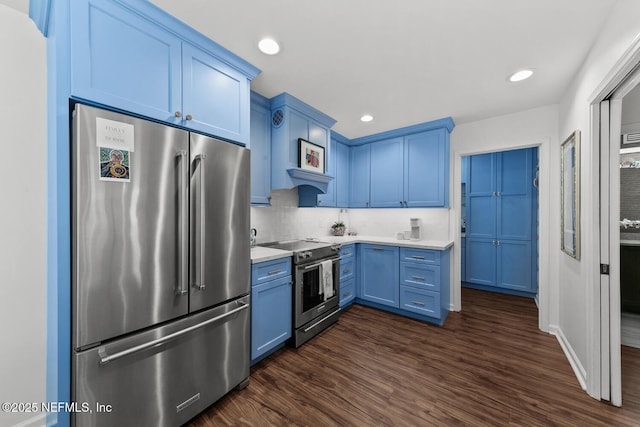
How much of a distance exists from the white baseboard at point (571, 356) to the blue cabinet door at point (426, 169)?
1.75 metres

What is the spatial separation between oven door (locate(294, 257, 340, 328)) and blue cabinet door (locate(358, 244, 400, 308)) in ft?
2.43

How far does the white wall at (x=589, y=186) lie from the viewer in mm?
1421

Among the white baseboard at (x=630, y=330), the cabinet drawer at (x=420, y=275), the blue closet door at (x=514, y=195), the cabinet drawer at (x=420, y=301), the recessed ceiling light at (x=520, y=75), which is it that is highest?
the recessed ceiling light at (x=520, y=75)

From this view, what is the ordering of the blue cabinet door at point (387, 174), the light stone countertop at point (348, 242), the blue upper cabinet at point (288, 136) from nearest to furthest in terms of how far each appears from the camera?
the light stone countertop at point (348, 242)
the blue upper cabinet at point (288, 136)
the blue cabinet door at point (387, 174)

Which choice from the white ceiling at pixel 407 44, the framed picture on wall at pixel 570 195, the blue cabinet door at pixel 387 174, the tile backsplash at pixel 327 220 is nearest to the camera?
the white ceiling at pixel 407 44

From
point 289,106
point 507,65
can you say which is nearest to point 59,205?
point 289,106

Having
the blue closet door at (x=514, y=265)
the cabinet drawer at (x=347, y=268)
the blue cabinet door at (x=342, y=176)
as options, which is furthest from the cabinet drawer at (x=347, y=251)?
the blue closet door at (x=514, y=265)

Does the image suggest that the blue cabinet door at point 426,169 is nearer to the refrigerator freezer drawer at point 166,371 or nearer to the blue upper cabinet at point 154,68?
the blue upper cabinet at point 154,68

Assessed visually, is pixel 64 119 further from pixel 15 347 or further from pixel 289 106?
pixel 289 106

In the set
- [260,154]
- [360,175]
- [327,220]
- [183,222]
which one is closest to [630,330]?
[360,175]

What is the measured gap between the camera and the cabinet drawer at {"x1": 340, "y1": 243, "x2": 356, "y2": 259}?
3259 millimetres

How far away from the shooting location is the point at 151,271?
1.36m

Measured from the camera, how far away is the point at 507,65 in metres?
2.06

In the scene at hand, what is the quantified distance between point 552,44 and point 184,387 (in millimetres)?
3409
